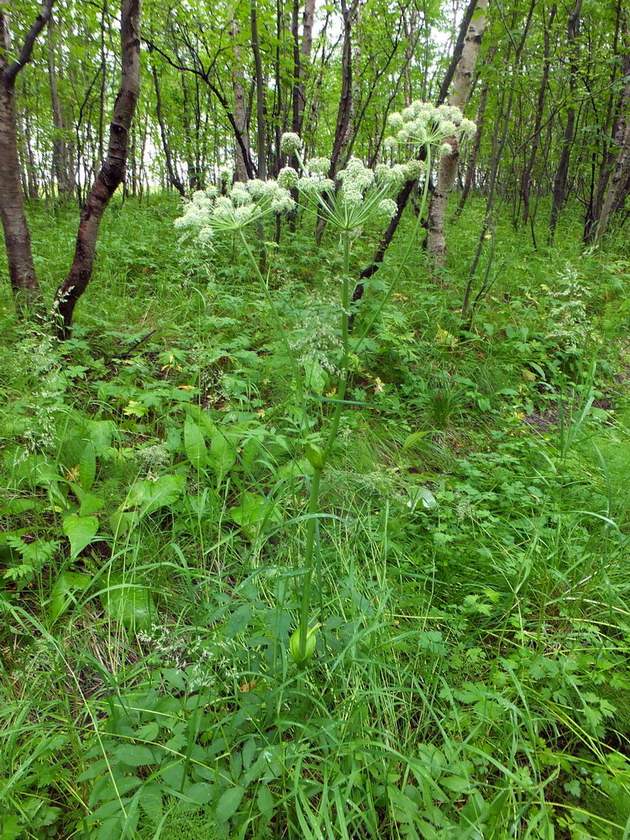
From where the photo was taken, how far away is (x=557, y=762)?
1311mm

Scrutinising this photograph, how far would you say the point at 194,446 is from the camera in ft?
7.39

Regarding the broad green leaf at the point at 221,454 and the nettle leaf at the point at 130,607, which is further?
the broad green leaf at the point at 221,454

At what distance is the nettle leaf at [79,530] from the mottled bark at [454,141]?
468cm

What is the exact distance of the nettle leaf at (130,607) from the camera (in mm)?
1685

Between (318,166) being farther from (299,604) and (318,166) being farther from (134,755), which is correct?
(134,755)

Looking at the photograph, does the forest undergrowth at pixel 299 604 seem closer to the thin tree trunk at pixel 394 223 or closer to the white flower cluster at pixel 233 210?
the white flower cluster at pixel 233 210

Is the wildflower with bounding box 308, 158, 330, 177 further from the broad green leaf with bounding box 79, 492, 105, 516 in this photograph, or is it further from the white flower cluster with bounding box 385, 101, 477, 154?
the broad green leaf with bounding box 79, 492, 105, 516

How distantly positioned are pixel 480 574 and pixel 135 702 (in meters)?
1.45

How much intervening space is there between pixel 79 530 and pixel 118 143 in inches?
115

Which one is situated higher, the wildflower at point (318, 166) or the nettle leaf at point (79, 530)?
the wildflower at point (318, 166)

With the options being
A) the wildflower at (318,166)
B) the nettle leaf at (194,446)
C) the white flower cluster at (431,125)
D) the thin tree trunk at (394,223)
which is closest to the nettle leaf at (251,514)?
the nettle leaf at (194,446)

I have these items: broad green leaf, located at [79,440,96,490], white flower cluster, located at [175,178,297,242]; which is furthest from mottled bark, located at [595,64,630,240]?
broad green leaf, located at [79,440,96,490]

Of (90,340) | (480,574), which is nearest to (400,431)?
(480,574)

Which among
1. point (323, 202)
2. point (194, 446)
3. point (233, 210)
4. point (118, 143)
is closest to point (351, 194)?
point (323, 202)
